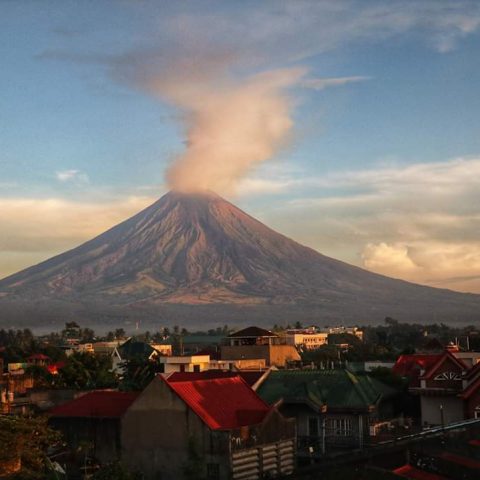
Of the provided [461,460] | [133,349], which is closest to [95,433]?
[461,460]

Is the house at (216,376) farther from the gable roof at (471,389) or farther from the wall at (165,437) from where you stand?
the gable roof at (471,389)

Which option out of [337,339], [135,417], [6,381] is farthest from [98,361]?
[337,339]

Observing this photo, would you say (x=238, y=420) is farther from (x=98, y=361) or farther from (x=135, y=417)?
(x=98, y=361)

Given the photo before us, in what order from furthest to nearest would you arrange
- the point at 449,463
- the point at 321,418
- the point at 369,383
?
the point at 369,383
the point at 321,418
the point at 449,463

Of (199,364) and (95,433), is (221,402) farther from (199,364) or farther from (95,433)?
(199,364)

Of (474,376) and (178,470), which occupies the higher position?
(474,376)

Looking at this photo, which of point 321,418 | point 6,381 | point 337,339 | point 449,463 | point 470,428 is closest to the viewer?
point 449,463

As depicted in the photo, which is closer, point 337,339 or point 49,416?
point 49,416
